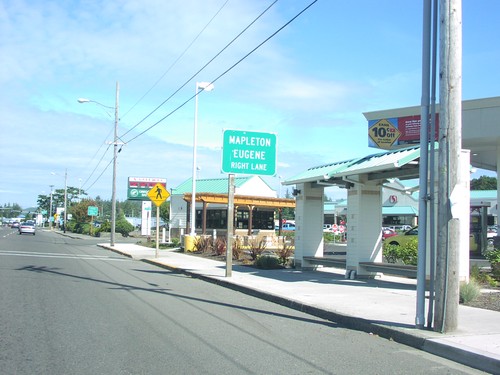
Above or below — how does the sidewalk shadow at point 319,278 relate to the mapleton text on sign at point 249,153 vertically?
below

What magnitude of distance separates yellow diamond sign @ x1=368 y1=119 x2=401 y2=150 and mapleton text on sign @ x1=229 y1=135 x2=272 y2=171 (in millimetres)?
4855

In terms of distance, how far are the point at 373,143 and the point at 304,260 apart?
16.9 ft

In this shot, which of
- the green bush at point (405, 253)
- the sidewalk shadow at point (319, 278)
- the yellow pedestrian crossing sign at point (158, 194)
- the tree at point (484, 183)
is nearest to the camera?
the sidewalk shadow at point (319, 278)

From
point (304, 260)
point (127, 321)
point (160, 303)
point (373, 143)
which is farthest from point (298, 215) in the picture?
point (127, 321)

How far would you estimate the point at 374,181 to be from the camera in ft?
51.1

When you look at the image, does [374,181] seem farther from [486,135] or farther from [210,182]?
[210,182]

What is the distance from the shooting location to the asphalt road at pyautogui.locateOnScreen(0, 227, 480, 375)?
6391 millimetres

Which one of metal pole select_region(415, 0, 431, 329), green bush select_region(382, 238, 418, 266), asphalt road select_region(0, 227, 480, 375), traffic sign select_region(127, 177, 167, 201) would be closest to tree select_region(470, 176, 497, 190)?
traffic sign select_region(127, 177, 167, 201)

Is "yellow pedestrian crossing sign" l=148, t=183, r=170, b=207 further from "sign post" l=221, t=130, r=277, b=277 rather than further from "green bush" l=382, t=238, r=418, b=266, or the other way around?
"green bush" l=382, t=238, r=418, b=266

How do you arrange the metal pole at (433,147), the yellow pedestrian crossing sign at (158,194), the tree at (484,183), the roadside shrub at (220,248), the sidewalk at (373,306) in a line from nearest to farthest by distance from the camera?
the sidewalk at (373,306)
the metal pole at (433,147)
the yellow pedestrian crossing sign at (158,194)
the roadside shrub at (220,248)
the tree at (484,183)

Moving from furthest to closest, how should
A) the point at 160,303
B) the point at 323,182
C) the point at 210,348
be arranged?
the point at 323,182 < the point at 160,303 < the point at 210,348

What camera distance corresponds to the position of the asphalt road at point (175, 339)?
6.39m

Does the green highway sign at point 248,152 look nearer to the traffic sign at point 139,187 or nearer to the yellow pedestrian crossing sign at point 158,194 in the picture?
the yellow pedestrian crossing sign at point 158,194

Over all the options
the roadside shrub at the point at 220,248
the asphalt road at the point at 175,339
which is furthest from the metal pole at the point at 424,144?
the roadside shrub at the point at 220,248
